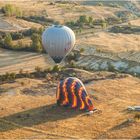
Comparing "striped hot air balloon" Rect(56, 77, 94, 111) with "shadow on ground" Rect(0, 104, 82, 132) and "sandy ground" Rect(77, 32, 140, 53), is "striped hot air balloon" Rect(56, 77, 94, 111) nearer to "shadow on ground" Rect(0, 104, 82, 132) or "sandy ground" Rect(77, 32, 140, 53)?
"shadow on ground" Rect(0, 104, 82, 132)

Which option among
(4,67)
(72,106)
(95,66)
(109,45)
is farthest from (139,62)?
(72,106)

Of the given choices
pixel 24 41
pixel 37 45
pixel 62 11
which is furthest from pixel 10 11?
pixel 37 45

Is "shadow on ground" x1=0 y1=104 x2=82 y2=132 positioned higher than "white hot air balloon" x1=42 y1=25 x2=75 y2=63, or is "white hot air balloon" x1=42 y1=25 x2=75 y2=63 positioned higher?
"white hot air balloon" x1=42 y1=25 x2=75 y2=63

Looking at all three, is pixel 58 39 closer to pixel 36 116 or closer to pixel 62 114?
pixel 62 114

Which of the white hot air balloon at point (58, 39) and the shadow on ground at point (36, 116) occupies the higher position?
the white hot air balloon at point (58, 39)

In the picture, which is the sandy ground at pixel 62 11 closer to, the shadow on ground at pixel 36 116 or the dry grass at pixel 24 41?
the dry grass at pixel 24 41

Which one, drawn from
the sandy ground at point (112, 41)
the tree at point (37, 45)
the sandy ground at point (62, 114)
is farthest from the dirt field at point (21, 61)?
the sandy ground at point (112, 41)

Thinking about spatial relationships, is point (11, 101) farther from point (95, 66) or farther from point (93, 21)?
point (93, 21)

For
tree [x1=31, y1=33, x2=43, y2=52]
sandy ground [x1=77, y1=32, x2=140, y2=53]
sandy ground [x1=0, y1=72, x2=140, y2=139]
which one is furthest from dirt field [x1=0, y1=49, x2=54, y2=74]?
sandy ground [x1=77, y1=32, x2=140, y2=53]
